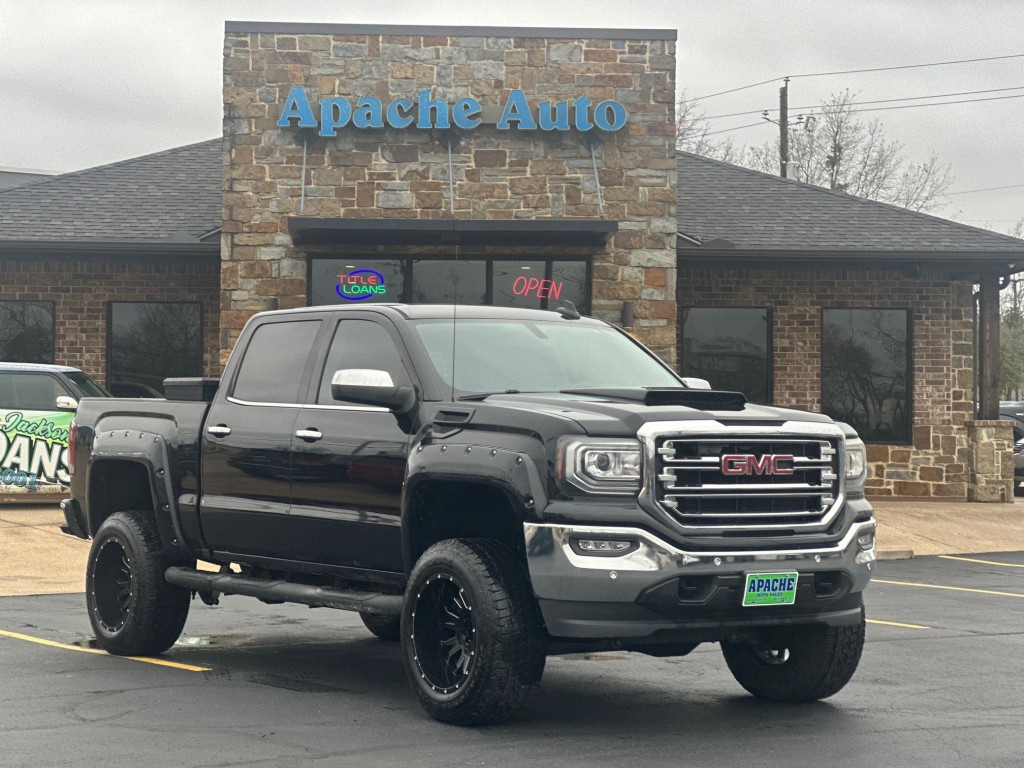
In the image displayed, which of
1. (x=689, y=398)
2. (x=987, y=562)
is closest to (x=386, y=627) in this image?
(x=689, y=398)

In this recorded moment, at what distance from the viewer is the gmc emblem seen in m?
6.91

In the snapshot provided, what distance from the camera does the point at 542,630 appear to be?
6996mm

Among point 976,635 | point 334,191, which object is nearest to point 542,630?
point 976,635

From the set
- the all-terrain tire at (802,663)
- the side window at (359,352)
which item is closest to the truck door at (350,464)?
the side window at (359,352)

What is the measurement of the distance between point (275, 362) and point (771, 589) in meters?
3.30

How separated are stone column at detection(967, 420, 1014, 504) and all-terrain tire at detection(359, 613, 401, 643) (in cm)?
1419

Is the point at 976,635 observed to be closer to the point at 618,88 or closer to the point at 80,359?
the point at 618,88

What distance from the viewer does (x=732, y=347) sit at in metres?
23.1

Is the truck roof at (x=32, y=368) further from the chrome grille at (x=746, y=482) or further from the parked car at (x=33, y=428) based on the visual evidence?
the chrome grille at (x=746, y=482)

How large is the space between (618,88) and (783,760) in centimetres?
1453

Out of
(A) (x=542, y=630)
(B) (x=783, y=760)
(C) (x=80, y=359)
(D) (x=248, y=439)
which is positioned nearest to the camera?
(B) (x=783, y=760)

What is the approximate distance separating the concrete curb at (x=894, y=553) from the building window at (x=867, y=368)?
637 centimetres

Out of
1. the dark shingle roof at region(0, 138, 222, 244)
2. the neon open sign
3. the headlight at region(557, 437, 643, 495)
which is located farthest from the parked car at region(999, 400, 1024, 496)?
the headlight at region(557, 437, 643, 495)

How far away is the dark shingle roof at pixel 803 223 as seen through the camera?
22.3 m
